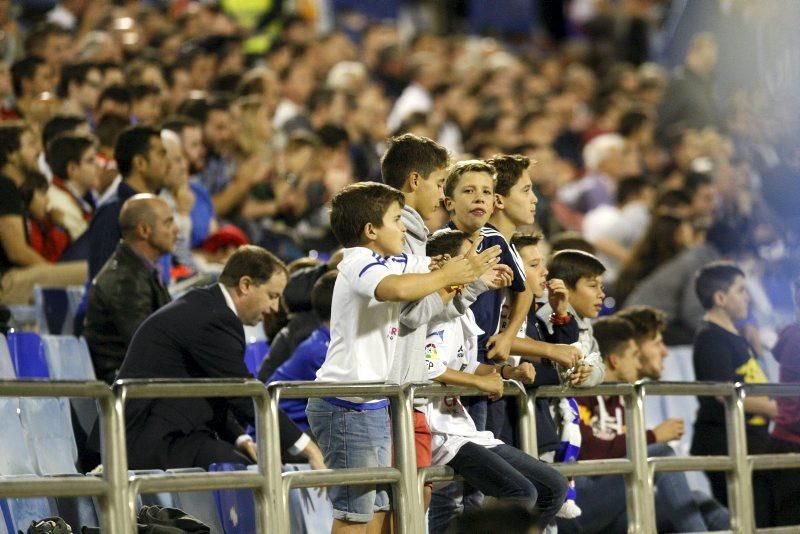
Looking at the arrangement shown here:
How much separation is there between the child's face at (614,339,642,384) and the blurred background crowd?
813 mm

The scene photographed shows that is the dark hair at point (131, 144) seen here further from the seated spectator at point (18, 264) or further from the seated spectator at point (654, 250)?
the seated spectator at point (654, 250)

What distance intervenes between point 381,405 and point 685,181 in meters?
8.20

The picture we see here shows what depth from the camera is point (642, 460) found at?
6875 millimetres

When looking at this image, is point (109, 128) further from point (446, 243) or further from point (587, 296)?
point (446, 243)

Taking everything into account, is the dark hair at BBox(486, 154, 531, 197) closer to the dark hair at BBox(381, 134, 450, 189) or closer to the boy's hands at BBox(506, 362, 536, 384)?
the dark hair at BBox(381, 134, 450, 189)

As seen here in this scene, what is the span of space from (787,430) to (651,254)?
3217mm

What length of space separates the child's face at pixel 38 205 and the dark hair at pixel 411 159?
3443 millimetres

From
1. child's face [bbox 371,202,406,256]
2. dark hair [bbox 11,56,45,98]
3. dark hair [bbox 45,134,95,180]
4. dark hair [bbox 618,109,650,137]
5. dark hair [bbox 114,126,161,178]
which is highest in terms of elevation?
dark hair [bbox 618,109,650,137]

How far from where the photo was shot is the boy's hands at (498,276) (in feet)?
19.7

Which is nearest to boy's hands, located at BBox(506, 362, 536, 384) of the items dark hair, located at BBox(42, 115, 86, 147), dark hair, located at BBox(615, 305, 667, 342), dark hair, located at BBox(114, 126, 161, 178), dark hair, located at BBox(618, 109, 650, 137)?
dark hair, located at BBox(615, 305, 667, 342)

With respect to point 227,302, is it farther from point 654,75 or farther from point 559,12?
point 559,12

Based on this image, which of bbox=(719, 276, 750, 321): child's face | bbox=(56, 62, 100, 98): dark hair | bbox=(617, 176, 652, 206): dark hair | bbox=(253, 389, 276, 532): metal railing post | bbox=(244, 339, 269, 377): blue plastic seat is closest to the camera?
bbox=(253, 389, 276, 532): metal railing post

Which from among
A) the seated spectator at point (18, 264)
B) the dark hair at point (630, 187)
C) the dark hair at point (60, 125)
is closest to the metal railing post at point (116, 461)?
the seated spectator at point (18, 264)

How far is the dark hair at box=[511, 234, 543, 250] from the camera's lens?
6598 mm
